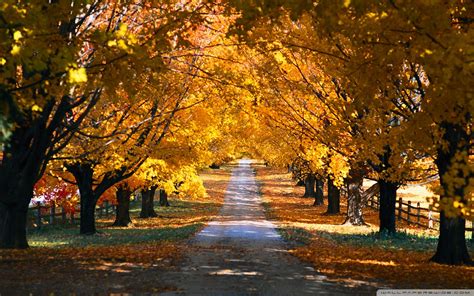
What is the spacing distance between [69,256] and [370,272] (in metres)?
6.57

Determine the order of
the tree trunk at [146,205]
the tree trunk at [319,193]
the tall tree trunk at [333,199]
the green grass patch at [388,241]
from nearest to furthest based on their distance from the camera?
the green grass patch at [388,241], the tree trunk at [146,205], the tall tree trunk at [333,199], the tree trunk at [319,193]

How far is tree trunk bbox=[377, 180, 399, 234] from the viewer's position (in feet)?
64.8

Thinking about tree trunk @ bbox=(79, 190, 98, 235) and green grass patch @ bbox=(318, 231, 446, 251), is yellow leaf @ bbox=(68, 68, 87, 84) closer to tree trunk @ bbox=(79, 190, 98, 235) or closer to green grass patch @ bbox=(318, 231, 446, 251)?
green grass patch @ bbox=(318, 231, 446, 251)

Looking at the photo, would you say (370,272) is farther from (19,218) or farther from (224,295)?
(19,218)

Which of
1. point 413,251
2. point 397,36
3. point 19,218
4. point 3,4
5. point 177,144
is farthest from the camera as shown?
point 177,144

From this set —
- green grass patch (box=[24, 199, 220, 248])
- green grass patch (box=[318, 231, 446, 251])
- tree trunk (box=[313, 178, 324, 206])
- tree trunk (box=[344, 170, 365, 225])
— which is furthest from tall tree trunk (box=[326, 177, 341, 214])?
green grass patch (box=[318, 231, 446, 251])

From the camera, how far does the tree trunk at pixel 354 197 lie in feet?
84.1

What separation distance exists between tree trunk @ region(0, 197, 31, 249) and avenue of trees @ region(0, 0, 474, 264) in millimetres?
28

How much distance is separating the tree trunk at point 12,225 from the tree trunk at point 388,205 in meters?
12.5

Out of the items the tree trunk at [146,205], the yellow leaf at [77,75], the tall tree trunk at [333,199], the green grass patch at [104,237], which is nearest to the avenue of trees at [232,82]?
the yellow leaf at [77,75]

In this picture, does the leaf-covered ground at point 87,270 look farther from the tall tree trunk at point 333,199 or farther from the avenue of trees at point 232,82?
the tall tree trunk at point 333,199

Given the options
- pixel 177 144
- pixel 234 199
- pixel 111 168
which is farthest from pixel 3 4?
pixel 234 199

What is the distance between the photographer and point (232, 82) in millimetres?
12297

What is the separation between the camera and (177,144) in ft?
77.4
